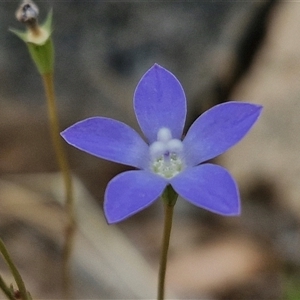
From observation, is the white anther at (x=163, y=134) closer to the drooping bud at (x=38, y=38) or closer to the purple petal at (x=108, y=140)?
the purple petal at (x=108, y=140)

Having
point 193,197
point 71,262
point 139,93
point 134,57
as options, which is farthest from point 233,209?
point 134,57

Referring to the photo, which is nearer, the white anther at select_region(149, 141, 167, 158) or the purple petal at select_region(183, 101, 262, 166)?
the purple petal at select_region(183, 101, 262, 166)

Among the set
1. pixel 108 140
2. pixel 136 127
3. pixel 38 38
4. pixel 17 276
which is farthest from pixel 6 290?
pixel 136 127

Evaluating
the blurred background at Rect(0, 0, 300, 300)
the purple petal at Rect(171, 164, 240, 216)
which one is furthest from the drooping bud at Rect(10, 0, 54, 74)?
the blurred background at Rect(0, 0, 300, 300)

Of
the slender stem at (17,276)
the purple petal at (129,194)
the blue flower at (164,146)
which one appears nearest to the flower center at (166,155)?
the blue flower at (164,146)

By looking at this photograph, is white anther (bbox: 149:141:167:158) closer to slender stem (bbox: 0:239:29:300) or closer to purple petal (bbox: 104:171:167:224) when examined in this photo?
purple petal (bbox: 104:171:167:224)
